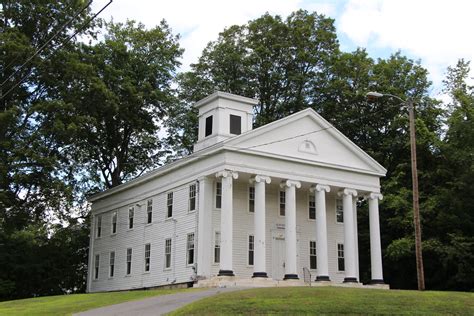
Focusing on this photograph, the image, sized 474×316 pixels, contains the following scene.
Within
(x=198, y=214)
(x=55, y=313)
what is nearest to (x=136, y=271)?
(x=198, y=214)

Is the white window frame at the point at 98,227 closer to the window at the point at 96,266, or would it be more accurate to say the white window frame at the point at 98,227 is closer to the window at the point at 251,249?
the window at the point at 96,266

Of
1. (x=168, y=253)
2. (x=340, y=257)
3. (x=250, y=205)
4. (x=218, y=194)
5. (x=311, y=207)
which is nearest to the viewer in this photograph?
(x=218, y=194)

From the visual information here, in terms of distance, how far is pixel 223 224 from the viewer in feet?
113

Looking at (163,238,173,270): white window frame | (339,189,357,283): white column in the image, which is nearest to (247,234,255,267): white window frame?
(163,238,173,270): white window frame

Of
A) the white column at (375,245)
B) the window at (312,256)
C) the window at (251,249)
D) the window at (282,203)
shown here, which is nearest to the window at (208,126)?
the window at (282,203)

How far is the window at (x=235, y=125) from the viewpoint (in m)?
40.0

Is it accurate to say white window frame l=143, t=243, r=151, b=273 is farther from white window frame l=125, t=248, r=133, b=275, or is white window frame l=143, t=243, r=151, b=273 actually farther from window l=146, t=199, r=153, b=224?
white window frame l=125, t=248, r=133, b=275

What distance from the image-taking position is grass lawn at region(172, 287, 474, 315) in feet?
65.9

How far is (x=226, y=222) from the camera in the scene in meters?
34.5

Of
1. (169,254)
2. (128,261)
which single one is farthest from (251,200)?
(128,261)

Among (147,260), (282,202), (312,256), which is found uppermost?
(282,202)

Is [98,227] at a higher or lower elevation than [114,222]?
lower

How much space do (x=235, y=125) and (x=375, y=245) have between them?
11358 millimetres

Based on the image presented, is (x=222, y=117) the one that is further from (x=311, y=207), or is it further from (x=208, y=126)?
(x=311, y=207)
